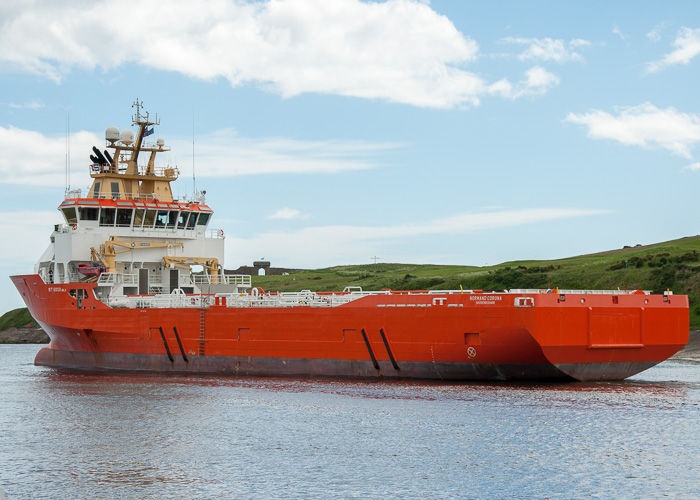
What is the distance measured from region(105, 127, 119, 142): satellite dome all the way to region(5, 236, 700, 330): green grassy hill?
34086 millimetres

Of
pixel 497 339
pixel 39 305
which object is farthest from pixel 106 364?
pixel 497 339

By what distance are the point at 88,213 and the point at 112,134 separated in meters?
4.41

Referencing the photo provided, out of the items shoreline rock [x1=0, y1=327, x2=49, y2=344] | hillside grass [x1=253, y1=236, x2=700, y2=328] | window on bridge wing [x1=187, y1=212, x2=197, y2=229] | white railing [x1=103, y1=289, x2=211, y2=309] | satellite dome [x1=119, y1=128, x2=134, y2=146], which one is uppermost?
satellite dome [x1=119, y1=128, x2=134, y2=146]

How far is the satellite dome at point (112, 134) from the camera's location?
41000mm

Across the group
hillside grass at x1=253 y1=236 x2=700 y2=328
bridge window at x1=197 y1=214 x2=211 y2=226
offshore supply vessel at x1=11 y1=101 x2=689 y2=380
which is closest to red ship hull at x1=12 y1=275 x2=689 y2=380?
offshore supply vessel at x1=11 y1=101 x2=689 y2=380

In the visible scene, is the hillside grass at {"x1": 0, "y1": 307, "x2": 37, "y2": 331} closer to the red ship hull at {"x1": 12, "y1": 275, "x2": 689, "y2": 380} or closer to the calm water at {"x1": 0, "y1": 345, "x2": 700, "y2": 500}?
the red ship hull at {"x1": 12, "y1": 275, "x2": 689, "y2": 380}

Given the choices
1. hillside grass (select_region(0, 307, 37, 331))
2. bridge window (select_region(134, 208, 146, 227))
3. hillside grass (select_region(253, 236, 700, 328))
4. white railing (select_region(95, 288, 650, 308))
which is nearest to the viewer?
white railing (select_region(95, 288, 650, 308))

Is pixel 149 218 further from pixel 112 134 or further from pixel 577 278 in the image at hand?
pixel 577 278

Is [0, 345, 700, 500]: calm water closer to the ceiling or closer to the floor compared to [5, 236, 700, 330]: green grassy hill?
closer to the floor

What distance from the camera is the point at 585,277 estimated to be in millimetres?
68000

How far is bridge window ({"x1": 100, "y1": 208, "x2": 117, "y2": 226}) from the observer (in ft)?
128

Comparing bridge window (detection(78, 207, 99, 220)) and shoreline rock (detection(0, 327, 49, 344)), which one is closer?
bridge window (detection(78, 207, 99, 220))

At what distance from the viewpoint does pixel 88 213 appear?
3906cm

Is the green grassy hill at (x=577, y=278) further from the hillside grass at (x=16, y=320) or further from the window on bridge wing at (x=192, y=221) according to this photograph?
the window on bridge wing at (x=192, y=221)
